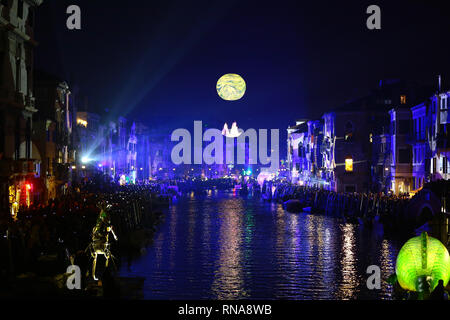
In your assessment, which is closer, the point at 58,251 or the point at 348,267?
the point at 58,251

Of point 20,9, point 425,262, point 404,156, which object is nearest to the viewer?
point 425,262

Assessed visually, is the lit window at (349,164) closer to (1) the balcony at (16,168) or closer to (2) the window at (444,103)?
(2) the window at (444,103)

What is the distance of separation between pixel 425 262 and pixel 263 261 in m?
18.3

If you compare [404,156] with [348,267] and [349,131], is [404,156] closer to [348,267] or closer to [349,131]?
[349,131]

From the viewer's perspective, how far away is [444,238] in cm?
2998

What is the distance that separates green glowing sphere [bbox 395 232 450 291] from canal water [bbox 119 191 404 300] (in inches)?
306

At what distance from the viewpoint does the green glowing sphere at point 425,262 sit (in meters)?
18.8

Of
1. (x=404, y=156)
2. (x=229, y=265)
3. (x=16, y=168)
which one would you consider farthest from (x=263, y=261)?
(x=404, y=156)

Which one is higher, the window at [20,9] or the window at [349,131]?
the window at [20,9]

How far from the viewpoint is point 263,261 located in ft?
119

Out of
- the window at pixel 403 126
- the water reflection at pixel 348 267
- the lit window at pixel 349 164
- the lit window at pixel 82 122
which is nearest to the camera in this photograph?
the water reflection at pixel 348 267

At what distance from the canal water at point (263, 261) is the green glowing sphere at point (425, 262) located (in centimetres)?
778

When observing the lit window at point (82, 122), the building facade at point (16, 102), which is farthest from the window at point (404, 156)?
the lit window at point (82, 122)

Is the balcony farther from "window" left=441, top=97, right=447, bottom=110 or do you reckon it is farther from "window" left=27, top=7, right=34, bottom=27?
"window" left=441, top=97, right=447, bottom=110
